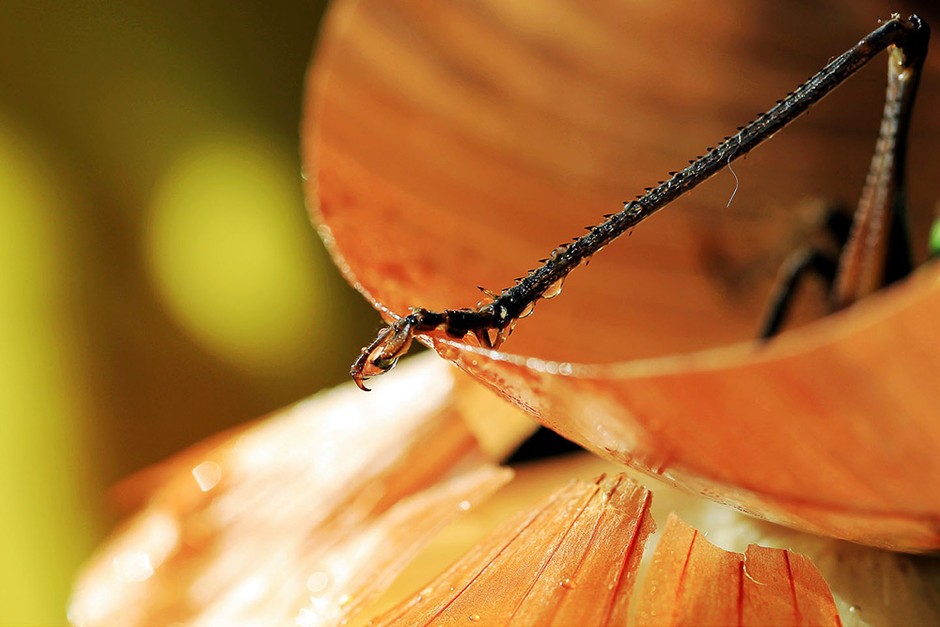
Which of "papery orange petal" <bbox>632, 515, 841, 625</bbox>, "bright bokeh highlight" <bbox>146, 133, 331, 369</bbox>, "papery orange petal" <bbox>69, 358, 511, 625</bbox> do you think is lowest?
"papery orange petal" <bbox>632, 515, 841, 625</bbox>

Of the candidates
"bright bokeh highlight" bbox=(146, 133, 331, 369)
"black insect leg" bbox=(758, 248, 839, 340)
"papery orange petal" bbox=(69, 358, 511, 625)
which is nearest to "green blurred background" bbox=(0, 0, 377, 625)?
"bright bokeh highlight" bbox=(146, 133, 331, 369)

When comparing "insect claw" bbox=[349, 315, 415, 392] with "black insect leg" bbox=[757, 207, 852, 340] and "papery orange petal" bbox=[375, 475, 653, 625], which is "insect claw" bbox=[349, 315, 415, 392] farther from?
"black insect leg" bbox=[757, 207, 852, 340]

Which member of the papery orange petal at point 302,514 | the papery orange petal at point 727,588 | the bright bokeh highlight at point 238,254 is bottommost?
the papery orange petal at point 727,588

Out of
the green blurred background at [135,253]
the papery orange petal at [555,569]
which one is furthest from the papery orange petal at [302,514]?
the green blurred background at [135,253]

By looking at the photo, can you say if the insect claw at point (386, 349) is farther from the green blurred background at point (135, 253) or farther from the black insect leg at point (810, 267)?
the green blurred background at point (135, 253)

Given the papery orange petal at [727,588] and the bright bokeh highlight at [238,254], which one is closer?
the papery orange petal at [727,588]
